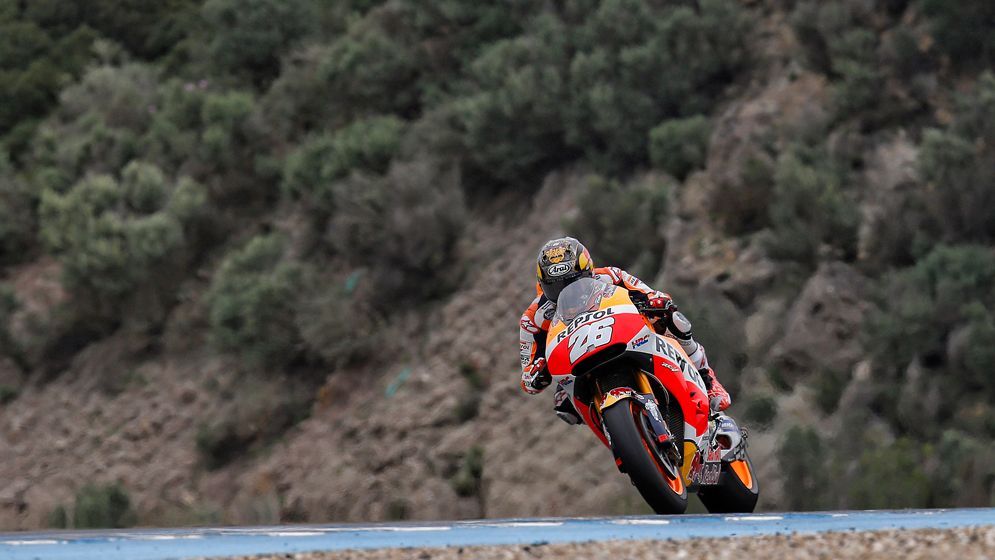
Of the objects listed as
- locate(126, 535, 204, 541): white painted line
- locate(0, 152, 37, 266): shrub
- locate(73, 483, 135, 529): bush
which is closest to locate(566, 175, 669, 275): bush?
locate(73, 483, 135, 529): bush

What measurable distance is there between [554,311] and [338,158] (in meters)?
20.0

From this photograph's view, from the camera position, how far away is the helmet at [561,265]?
9156mm

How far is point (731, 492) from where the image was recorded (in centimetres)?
953

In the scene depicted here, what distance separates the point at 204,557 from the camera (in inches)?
236

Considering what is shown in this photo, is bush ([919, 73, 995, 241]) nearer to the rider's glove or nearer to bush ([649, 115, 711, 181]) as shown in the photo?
bush ([649, 115, 711, 181])

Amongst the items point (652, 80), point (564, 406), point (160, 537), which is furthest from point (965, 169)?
point (160, 537)

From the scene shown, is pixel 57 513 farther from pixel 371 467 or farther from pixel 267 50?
pixel 267 50

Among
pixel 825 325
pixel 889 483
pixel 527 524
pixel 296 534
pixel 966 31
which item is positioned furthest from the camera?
pixel 966 31

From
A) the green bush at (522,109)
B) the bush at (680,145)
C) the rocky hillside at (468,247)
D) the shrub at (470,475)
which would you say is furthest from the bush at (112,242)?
the shrub at (470,475)

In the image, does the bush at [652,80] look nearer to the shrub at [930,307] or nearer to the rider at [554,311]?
the shrub at [930,307]

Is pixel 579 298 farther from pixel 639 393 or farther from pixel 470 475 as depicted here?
pixel 470 475

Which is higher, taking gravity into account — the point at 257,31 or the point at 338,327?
the point at 257,31

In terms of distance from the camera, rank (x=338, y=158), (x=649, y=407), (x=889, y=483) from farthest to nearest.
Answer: (x=338, y=158), (x=889, y=483), (x=649, y=407)

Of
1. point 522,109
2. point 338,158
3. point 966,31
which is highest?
point 966,31
